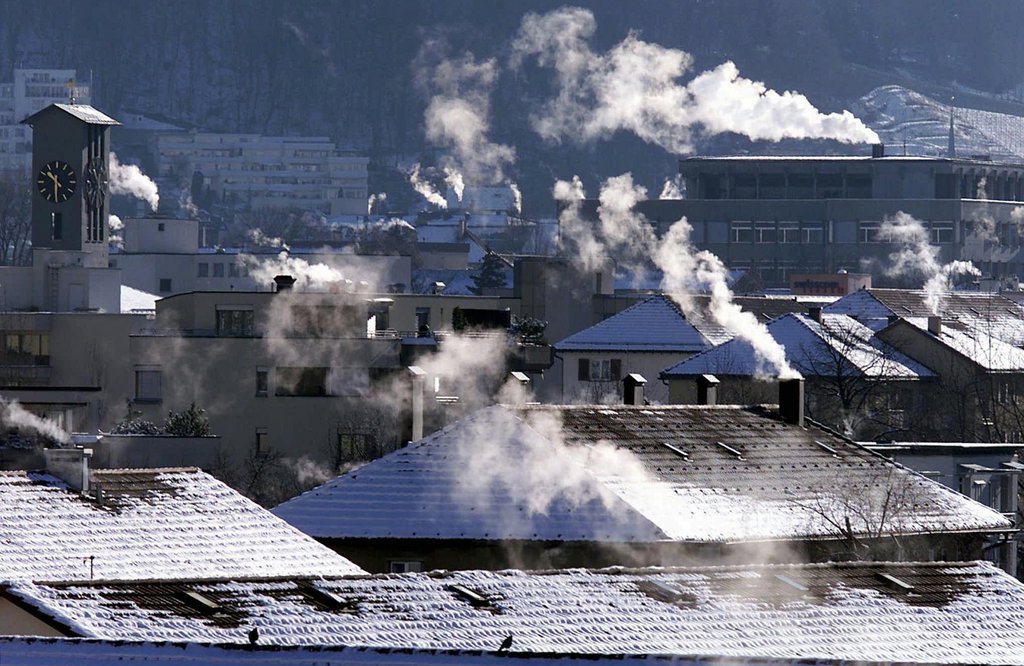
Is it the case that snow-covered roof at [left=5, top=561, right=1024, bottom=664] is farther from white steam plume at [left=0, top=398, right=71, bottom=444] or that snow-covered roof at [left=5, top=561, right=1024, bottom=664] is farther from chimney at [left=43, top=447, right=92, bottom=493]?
white steam plume at [left=0, top=398, right=71, bottom=444]

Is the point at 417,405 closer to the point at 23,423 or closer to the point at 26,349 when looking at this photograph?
the point at 23,423

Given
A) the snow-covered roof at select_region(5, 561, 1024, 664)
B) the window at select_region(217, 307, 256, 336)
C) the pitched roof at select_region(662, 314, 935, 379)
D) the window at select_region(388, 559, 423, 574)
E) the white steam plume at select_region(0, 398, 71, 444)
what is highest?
the window at select_region(217, 307, 256, 336)

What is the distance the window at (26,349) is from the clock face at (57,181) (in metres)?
32.4

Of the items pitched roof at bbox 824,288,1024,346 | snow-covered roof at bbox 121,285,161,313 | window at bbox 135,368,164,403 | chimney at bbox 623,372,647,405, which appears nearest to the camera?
chimney at bbox 623,372,647,405

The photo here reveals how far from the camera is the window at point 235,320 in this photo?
10825 centimetres

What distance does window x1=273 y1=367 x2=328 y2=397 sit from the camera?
10125 centimetres

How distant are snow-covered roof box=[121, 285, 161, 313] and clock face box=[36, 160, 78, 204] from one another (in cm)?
549

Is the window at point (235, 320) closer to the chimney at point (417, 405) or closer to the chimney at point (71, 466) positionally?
the chimney at point (417, 405)

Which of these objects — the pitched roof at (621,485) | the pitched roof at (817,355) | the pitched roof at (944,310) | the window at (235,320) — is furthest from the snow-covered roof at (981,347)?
the pitched roof at (621,485)

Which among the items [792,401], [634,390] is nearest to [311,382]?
[634,390]

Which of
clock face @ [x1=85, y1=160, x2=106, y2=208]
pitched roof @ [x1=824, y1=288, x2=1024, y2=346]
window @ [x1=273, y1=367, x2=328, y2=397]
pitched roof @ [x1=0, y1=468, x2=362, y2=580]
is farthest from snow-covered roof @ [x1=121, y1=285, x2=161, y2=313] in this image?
pitched roof @ [x1=0, y1=468, x2=362, y2=580]

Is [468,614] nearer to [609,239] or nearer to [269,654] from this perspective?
[269,654]

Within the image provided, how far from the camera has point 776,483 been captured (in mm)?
54500

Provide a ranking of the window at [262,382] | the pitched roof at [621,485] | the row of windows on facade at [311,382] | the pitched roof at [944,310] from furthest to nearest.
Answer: the pitched roof at [944,310], the row of windows on facade at [311,382], the window at [262,382], the pitched roof at [621,485]
